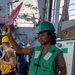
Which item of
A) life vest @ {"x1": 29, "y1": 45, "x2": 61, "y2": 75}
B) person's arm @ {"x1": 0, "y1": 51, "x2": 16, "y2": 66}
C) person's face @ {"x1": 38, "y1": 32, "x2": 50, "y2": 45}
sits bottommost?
person's arm @ {"x1": 0, "y1": 51, "x2": 16, "y2": 66}

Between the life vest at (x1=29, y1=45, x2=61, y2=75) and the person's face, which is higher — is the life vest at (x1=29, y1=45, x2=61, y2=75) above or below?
below

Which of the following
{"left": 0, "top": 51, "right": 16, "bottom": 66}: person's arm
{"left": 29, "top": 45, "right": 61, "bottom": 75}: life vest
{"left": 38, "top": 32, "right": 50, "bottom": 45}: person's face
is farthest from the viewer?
{"left": 0, "top": 51, "right": 16, "bottom": 66}: person's arm

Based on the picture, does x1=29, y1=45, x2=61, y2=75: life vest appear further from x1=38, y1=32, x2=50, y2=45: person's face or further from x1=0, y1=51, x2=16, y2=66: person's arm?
x1=0, y1=51, x2=16, y2=66: person's arm

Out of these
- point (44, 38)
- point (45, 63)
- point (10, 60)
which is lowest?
point (10, 60)

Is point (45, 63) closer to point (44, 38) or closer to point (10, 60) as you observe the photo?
point (44, 38)

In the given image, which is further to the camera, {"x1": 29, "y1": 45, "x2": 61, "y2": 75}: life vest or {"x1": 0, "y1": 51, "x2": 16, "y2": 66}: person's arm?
{"x1": 0, "y1": 51, "x2": 16, "y2": 66}: person's arm

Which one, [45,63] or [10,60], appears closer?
[45,63]

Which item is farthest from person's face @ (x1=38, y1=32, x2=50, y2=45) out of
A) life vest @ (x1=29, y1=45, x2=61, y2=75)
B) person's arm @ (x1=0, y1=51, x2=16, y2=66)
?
person's arm @ (x1=0, y1=51, x2=16, y2=66)

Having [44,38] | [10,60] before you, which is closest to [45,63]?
[44,38]

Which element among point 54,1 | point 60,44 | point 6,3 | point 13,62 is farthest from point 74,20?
point 6,3

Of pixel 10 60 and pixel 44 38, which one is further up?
pixel 44 38

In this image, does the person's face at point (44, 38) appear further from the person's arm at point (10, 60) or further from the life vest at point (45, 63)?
the person's arm at point (10, 60)

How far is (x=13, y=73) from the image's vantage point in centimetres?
484

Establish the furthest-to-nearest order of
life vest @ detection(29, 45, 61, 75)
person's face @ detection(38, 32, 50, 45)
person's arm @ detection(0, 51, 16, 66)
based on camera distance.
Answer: person's arm @ detection(0, 51, 16, 66), person's face @ detection(38, 32, 50, 45), life vest @ detection(29, 45, 61, 75)
